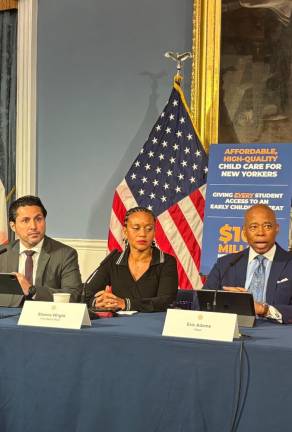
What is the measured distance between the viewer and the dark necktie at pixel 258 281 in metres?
3.34

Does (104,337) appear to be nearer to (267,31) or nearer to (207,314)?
(207,314)

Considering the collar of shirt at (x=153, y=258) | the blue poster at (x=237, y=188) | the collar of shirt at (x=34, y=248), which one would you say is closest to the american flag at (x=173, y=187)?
the blue poster at (x=237, y=188)

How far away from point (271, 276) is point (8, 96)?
12.9 ft

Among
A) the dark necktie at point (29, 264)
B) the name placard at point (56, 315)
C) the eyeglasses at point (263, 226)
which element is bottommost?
the name placard at point (56, 315)

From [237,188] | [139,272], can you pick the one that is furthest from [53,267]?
[237,188]

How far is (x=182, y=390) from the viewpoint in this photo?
8.14ft

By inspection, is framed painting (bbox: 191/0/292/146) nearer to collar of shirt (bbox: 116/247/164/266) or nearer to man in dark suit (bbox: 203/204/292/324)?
collar of shirt (bbox: 116/247/164/266)

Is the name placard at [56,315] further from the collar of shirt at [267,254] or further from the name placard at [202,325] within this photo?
the collar of shirt at [267,254]

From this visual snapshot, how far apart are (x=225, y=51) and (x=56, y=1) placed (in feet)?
5.36

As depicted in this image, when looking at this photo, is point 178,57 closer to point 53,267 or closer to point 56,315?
point 53,267

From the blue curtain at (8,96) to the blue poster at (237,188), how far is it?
2.06 m

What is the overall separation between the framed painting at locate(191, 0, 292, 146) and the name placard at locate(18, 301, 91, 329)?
10.2 ft

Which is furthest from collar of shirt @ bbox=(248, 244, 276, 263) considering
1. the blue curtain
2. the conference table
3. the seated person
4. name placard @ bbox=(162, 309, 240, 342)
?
the blue curtain

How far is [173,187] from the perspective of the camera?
18.2 ft
